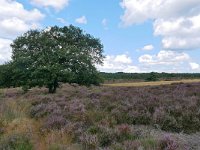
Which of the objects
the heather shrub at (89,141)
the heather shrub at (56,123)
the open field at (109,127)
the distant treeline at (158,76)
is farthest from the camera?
the distant treeline at (158,76)

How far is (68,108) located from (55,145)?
20.2ft

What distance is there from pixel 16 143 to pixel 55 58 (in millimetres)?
24983

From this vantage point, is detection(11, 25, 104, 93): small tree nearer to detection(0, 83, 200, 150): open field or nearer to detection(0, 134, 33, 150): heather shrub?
detection(0, 83, 200, 150): open field

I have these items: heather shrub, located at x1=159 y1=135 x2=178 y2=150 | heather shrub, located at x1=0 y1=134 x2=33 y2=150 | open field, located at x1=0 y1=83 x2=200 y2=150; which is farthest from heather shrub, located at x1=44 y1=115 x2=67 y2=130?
heather shrub, located at x1=159 y1=135 x2=178 y2=150

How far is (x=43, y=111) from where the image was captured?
46.2 ft

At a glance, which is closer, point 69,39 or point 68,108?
point 68,108

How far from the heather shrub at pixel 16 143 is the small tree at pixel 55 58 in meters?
23.3

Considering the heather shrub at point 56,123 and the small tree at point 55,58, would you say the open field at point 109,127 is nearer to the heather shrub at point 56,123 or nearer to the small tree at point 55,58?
the heather shrub at point 56,123

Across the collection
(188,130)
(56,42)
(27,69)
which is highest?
(56,42)

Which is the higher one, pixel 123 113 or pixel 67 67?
pixel 67 67

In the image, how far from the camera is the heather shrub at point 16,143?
8047 millimetres

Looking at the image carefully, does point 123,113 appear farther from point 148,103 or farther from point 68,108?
point 68,108

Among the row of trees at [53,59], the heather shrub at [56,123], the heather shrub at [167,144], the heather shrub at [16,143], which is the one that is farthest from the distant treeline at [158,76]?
the heather shrub at [167,144]

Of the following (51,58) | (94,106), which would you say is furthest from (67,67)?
(94,106)
